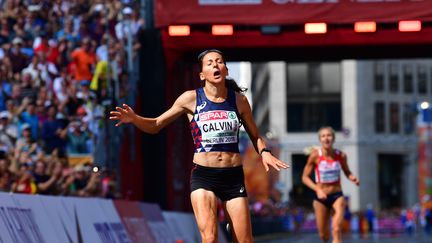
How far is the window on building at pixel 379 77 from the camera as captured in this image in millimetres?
121125

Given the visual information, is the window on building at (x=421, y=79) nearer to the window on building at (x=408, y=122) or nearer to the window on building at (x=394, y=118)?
the window on building at (x=408, y=122)

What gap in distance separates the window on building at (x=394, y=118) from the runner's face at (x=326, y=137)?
104 m

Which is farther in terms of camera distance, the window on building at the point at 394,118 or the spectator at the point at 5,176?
the window on building at the point at 394,118

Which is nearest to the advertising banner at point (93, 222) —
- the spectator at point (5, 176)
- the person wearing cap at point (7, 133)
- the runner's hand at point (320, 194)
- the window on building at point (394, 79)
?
the spectator at point (5, 176)

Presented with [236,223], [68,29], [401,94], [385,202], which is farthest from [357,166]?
[236,223]

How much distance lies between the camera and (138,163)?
1962 centimetres

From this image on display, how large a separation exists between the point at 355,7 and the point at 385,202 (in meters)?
103

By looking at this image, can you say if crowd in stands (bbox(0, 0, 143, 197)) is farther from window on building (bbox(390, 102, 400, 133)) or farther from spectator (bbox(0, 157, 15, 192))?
window on building (bbox(390, 102, 400, 133))

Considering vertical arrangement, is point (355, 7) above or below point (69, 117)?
above

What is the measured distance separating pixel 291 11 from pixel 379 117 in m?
105

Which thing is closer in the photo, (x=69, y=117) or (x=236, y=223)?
(x=236, y=223)

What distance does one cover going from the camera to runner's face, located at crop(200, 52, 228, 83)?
1105 centimetres

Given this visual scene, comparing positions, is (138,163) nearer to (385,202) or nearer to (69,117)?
(69,117)

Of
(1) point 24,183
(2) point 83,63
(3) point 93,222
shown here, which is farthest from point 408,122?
(3) point 93,222
